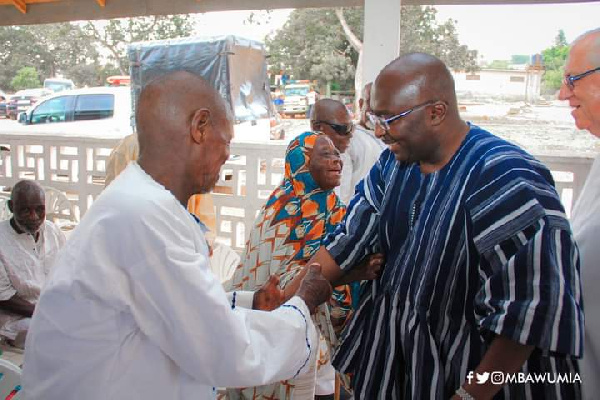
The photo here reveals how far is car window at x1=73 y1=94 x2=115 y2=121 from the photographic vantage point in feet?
45.0

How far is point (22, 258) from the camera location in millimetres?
3801

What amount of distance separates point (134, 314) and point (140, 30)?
2397 centimetres

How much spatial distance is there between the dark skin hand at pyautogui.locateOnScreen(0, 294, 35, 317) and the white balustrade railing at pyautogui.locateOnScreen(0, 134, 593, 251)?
265 centimetres

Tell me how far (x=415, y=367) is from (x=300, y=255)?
1.29 metres

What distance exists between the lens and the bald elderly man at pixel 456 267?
1360 mm

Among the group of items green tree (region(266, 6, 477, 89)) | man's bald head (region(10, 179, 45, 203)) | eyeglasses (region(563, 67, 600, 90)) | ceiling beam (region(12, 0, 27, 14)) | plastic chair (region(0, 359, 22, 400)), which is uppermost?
green tree (region(266, 6, 477, 89))

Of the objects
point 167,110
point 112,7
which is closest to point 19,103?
point 112,7

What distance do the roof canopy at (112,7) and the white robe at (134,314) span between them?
15.4 feet

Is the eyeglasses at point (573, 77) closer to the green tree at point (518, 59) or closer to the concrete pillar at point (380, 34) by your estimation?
the concrete pillar at point (380, 34)

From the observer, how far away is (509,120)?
20.1m

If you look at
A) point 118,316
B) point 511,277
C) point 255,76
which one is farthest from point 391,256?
point 255,76

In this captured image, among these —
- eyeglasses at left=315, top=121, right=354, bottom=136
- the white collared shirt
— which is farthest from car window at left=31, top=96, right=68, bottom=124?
eyeglasses at left=315, top=121, right=354, bottom=136

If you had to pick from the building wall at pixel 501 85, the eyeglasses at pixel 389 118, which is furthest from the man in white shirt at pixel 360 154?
the building wall at pixel 501 85

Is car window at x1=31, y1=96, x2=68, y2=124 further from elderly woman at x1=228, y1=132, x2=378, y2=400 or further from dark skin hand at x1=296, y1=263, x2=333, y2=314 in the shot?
dark skin hand at x1=296, y1=263, x2=333, y2=314
